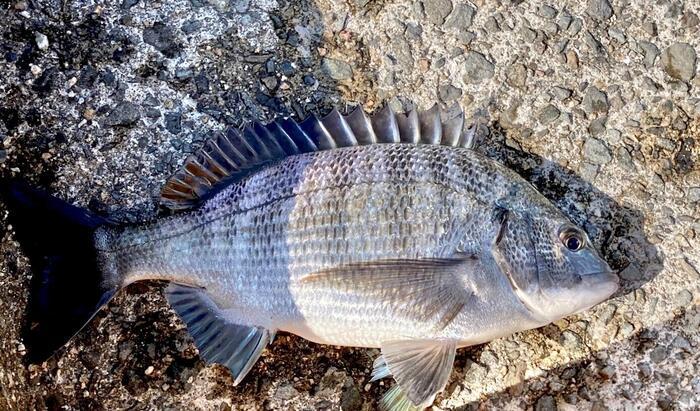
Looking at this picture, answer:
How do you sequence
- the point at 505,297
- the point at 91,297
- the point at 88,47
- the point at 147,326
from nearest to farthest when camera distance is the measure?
the point at 505,297
the point at 91,297
the point at 147,326
the point at 88,47

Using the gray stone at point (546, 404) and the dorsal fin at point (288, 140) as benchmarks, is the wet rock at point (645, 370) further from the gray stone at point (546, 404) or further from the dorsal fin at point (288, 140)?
the dorsal fin at point (288, 140)

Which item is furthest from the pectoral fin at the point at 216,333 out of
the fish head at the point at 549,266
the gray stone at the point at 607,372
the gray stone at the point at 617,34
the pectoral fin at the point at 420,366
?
the gray stone at the point at 617,34

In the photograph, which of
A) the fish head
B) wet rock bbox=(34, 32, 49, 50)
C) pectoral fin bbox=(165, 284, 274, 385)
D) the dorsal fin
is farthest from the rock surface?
the fish head

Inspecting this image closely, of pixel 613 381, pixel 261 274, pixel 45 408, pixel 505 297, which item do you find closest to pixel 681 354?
pixel 613 381

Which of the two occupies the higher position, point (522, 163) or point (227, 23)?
point (227, 23)

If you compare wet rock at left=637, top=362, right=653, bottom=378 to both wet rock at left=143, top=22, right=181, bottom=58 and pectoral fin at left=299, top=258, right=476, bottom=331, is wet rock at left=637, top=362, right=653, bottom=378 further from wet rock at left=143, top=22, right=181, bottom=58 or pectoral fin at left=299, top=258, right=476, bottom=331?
wet rock at left=143, top=22, right=181, bottom=58

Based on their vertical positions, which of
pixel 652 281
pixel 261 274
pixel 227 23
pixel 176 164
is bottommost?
pixel 652 281

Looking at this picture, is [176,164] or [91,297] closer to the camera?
[91,297]

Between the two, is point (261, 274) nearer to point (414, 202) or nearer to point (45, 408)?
point (414, 202)
